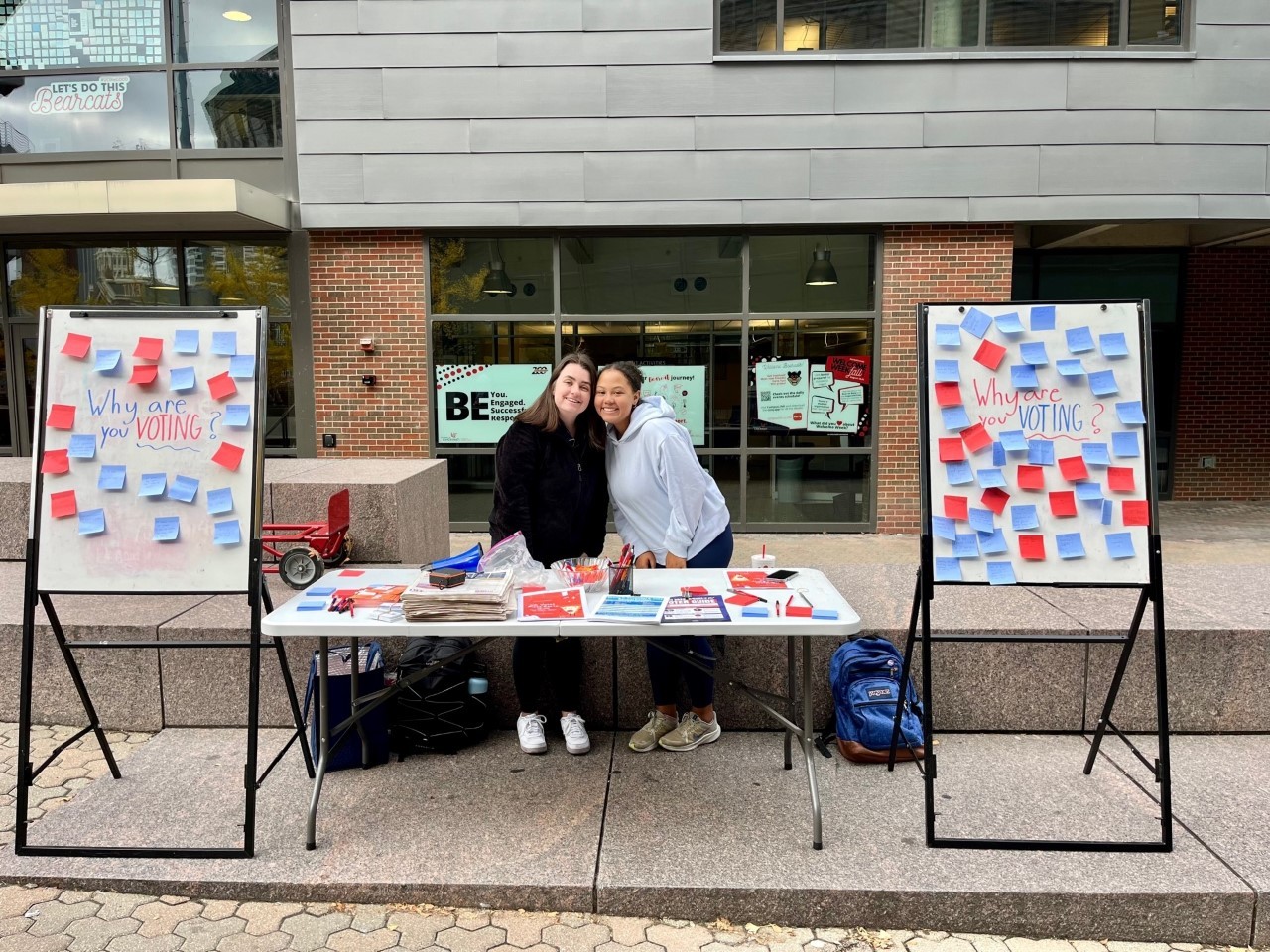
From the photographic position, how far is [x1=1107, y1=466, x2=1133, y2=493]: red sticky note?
312 cm

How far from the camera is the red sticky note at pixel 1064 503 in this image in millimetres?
3123

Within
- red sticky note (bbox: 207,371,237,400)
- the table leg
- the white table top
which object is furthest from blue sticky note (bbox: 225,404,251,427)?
the table leg

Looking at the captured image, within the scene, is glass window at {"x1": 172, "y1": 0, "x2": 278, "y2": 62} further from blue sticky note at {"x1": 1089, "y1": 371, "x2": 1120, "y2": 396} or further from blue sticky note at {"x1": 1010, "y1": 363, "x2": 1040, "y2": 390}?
blue sticky note at {"x1": 1089, "y1": 371, "x2": 1120, "y2": 396}

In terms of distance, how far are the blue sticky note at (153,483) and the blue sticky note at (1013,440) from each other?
3.12 metres

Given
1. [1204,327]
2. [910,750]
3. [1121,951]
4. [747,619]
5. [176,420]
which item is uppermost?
[1204,327]

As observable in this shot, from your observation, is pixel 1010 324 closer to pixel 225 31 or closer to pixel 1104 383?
pixel 1104 383

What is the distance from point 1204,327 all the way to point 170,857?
12642 millimetres

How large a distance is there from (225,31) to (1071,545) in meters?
9.71

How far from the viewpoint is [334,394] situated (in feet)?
30.1

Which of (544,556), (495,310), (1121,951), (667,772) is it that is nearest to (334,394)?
(495,310)

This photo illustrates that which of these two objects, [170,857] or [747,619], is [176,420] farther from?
[747,619]

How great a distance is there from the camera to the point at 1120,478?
3.13 metres

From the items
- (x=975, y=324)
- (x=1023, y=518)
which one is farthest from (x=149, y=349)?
(x=1023, y=518)

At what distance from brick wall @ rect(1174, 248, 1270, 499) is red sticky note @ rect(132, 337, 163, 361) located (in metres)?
12.1
